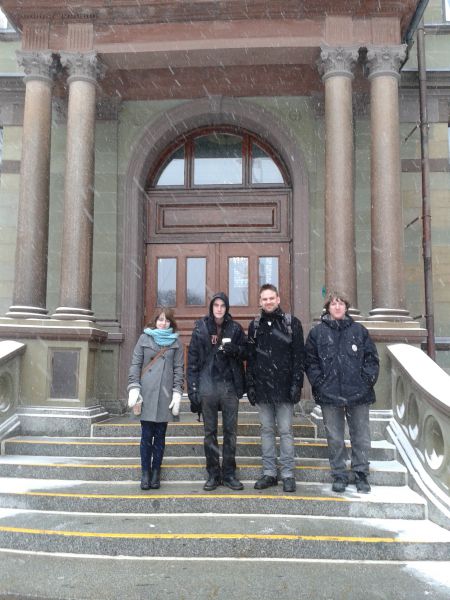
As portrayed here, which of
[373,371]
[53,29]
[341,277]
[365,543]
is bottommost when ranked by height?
[365,543]

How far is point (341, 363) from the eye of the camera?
16.7 feet

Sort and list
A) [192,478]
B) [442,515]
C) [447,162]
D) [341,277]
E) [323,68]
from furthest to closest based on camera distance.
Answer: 1. [447,162]
2. [323,68]
3. [341,277]
4. [192,478]
5. [442,515]

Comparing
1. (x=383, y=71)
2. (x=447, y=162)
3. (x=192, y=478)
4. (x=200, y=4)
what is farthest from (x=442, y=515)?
(x=200, y=4)

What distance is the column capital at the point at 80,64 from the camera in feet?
25.1

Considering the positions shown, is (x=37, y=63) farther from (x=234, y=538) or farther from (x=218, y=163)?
(x=234, y=538)

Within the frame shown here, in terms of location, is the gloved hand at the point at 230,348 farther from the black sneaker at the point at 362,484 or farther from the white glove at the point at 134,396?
the black sneaker at the point at 362,484

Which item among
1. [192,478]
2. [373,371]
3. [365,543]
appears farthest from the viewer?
[192,478]

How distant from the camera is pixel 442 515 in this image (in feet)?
15.1

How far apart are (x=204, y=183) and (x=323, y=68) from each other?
8.90ft

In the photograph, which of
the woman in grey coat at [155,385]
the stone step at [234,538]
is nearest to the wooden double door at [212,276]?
the woman in grey coat at [155,385]

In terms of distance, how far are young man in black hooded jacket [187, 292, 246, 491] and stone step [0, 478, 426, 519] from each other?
22 centimetres

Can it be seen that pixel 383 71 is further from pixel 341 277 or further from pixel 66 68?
pixel 66 68

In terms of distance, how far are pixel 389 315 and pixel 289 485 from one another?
9.36 ft

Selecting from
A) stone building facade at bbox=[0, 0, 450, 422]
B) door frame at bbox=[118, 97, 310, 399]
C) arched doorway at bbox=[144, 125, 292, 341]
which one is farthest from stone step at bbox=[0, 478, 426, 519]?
arched doorway at bbox=[144, 125, 292, 341]
